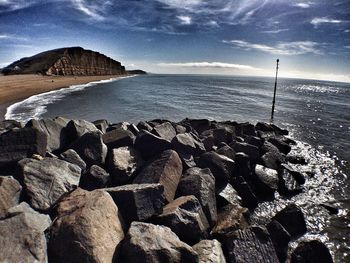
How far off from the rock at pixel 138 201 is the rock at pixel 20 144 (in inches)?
110

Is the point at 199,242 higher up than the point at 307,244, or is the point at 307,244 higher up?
the point at 199,242

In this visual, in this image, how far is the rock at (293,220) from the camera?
7250 mm

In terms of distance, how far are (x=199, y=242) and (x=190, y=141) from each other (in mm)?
4649

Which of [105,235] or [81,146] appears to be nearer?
[105,235]

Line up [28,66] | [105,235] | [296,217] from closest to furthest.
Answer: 1. [105,235]
2. [296,217]
3. [28,66]

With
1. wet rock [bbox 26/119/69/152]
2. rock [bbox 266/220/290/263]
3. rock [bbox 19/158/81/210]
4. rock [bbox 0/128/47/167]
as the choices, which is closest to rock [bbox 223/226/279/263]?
rock [bbox 266/220/290/263]

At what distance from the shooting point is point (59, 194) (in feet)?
18.6

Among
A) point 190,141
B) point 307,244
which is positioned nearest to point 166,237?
point 307,244

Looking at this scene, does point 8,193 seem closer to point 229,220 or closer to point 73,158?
point 73,158

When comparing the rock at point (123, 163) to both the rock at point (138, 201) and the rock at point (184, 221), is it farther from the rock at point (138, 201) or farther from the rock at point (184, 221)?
the rock at point (184, 221)

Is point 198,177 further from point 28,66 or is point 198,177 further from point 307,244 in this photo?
point 28,66

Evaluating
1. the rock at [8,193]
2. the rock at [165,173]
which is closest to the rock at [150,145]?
the rock at [165,173]

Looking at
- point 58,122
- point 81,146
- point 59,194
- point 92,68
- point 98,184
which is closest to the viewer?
point 59,194

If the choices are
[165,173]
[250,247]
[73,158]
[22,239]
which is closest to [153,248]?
[22,239]
